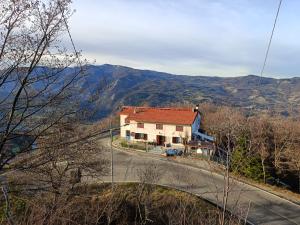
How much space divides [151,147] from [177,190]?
512 inches

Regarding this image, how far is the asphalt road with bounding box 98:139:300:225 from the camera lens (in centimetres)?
2122

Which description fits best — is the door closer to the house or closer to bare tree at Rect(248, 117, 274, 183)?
the house

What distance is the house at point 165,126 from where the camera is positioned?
1481 inches

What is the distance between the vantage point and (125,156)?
1318 inches

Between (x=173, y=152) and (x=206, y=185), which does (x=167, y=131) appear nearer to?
(x=173, y=152)

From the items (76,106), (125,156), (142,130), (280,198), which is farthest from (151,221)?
(142,130)

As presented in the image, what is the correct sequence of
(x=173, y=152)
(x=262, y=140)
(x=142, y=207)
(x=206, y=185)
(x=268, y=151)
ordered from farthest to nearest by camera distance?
(x=173, y=152)
(x=268, y=151)
(x=262, y=140)
(x=206, y=185)
(x=142, y=207)

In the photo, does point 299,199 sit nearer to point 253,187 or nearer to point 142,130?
point 253,187

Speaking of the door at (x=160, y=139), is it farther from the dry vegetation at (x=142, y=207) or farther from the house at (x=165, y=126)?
the dry vegetation at (x=142, y=207)

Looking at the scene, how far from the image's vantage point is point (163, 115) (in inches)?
1539

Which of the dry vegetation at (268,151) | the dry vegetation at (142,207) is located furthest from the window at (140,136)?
the dry vegetation at (142,207)

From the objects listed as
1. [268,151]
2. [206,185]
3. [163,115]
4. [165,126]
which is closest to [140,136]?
[165,126]

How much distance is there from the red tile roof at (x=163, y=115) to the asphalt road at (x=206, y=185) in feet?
17.1

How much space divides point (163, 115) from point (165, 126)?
1.45 m
